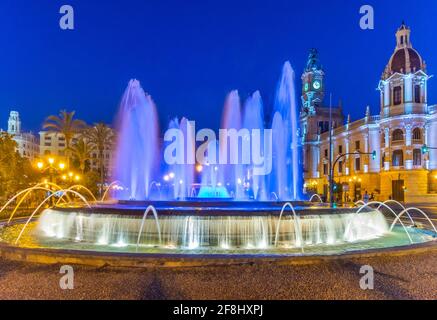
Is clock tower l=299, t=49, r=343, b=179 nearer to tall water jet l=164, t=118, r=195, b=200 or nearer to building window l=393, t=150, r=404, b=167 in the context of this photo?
building window l=393, t=150, r=404, b=167

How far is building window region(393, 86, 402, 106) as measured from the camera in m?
57.1

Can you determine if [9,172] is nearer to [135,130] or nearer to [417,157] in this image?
[135,130]

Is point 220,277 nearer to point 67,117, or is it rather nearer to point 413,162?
point 67,117

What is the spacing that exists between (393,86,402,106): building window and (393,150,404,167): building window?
23.4ft

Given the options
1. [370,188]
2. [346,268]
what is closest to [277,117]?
Answer: [346,268]

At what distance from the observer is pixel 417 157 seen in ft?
178

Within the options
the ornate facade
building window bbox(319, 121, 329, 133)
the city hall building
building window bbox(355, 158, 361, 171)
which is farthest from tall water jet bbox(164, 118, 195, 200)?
the ornate facade

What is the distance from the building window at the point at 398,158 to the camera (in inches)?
2200

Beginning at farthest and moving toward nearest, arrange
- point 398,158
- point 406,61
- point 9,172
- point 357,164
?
point 357,164, point 406,61, point 398,158, point 9,172

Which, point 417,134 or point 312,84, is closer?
point 417,134

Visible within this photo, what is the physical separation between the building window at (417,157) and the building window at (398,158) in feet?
5.51

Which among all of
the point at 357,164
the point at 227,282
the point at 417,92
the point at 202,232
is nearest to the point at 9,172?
the point at 202,232

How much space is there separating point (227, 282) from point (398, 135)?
5580 cm
